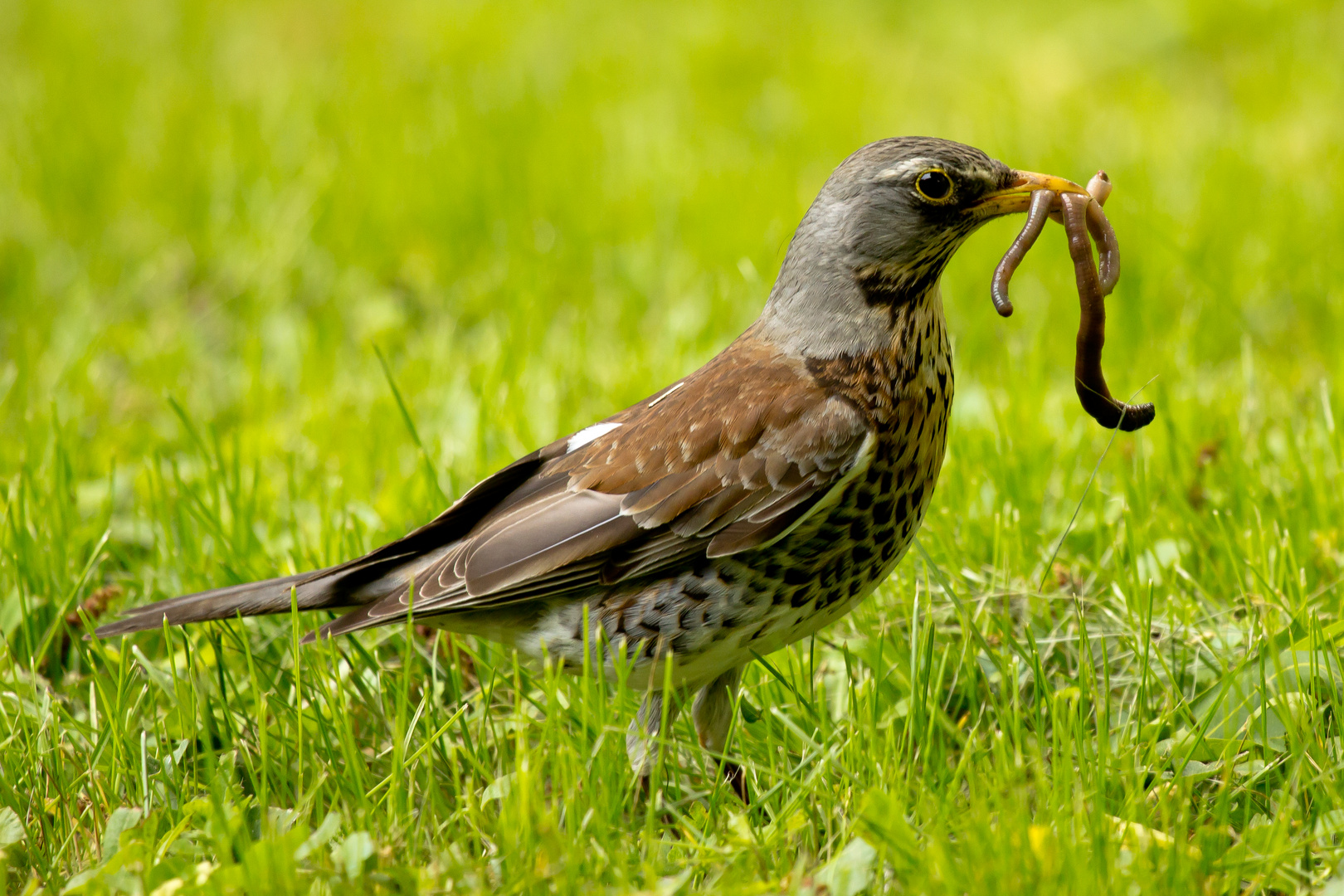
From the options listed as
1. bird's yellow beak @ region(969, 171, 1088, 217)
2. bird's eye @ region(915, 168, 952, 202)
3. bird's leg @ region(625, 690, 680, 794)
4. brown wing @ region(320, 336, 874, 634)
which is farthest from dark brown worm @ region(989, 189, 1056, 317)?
bird's leg @ region(625, 690, 680, 794)

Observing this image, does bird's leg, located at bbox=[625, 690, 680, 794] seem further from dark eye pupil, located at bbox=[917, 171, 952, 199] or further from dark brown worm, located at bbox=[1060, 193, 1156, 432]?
dark eye pupil, located at bbox=[917, 171, 952, 199]

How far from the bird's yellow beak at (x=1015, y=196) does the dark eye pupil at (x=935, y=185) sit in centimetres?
9

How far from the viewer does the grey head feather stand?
3021mm

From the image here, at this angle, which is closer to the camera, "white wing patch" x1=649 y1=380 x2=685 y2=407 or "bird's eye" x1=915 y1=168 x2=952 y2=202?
"bird's eye" x1=915 y1=168 x2=952 y2=202

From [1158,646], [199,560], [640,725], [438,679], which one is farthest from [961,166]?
[199,560]

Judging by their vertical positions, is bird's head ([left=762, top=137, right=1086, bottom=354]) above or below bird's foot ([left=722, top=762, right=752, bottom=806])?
above

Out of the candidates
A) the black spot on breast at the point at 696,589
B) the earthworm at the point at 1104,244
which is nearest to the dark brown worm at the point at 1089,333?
the earthworm at the point at 1104,244

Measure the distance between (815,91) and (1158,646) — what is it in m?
5.81

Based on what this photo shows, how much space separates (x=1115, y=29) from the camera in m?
9.05

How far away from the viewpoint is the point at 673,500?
2.98m

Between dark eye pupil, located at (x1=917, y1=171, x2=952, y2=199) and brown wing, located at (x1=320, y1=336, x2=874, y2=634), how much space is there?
494 mm

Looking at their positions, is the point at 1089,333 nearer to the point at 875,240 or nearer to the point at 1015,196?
the point at 1015,196

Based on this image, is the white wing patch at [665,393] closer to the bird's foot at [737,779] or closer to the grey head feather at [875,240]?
the grey head feather at [875,240]

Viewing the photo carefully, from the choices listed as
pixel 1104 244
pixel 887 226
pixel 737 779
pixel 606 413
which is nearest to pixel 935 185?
pixel 887 226
